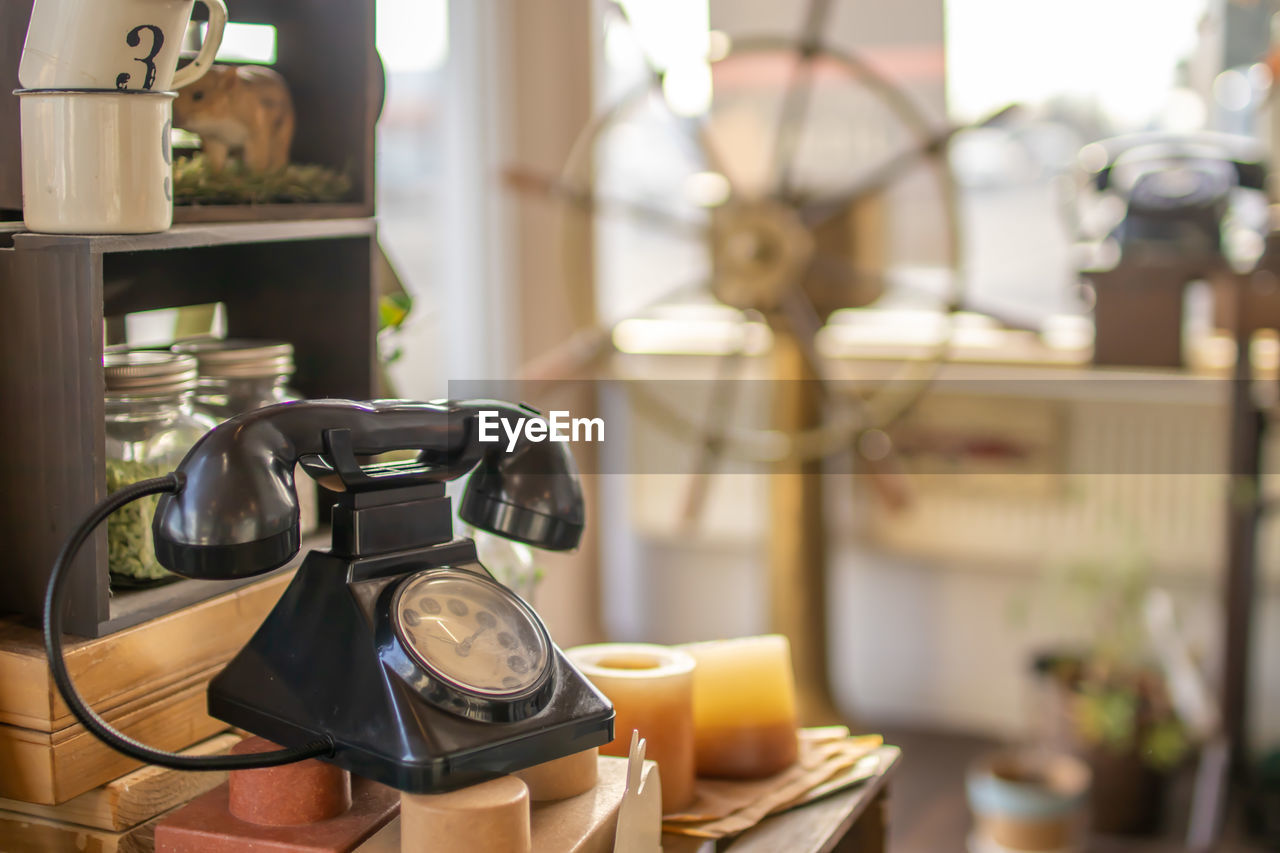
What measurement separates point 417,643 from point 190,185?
386 millimetres

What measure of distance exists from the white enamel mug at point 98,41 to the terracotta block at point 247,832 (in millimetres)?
409

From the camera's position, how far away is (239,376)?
92 centimetres

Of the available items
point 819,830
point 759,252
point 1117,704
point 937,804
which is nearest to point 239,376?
point 819,830

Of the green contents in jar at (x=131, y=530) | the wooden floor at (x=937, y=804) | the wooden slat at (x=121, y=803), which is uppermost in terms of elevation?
the green contents in jar at (x=131, y=530)

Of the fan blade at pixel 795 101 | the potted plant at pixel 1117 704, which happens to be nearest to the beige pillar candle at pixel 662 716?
the fan blade at pixel 795 101

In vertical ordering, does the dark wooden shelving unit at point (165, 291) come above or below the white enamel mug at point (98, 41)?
below

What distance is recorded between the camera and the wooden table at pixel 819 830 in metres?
0.77

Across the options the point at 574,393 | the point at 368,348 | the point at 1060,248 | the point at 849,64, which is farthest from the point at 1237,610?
the point at 368,348

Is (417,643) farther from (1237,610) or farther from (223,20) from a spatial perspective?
(1237,610)

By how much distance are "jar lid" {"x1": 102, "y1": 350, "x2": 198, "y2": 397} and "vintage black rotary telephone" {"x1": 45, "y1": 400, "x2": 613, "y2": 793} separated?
0.49 ft

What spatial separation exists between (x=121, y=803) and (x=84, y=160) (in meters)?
0.37

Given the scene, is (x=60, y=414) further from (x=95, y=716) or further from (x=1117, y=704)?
(x=1117, y=704)

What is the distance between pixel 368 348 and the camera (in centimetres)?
102

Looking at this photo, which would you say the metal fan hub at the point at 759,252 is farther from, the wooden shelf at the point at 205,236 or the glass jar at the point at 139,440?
the glass jar at the point at 139,440
